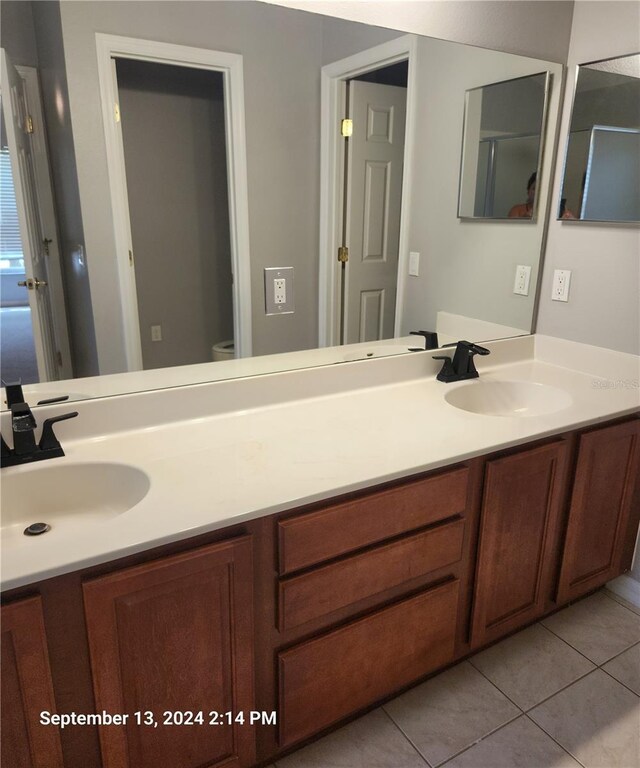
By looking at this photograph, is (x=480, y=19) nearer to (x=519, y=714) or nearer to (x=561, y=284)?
(x=561, y=284)

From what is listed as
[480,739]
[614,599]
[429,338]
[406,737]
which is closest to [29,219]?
[429,338]

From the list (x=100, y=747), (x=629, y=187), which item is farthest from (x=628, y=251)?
(x=100, y=747)

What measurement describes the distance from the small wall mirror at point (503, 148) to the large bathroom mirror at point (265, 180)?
0.12ft

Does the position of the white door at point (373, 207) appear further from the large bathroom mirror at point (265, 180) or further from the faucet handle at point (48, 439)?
the faucet handle at point (48, 439)

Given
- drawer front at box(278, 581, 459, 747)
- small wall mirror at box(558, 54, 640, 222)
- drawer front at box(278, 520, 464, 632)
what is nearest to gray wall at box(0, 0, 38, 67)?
drawer front at box(278, 520, 464, 632)

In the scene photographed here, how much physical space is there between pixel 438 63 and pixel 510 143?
0.44m

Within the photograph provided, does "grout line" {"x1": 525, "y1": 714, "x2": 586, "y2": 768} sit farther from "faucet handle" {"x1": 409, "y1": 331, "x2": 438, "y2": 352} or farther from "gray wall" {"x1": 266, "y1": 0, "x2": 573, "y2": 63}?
"gray wall" {"x1": 266, "y1": 0, "x2": 573, "y2": 63}

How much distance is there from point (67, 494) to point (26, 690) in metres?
0.43

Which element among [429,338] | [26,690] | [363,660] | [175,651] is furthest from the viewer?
[429,338]

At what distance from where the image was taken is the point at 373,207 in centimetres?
185

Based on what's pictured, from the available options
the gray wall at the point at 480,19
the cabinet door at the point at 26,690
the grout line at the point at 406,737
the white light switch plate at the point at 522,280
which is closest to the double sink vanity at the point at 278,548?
the cabinet door at the point at 26,690

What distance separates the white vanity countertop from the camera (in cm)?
108

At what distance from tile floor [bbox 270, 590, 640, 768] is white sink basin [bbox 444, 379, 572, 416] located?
77 centimetres

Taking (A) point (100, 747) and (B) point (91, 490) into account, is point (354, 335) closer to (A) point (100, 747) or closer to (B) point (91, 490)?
(B) point (91, 490)
